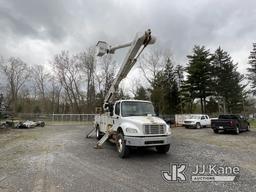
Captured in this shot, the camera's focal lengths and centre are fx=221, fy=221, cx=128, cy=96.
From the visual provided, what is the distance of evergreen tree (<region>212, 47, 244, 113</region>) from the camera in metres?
40.5

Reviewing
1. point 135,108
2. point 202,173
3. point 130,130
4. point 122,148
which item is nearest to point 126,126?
point 130,130

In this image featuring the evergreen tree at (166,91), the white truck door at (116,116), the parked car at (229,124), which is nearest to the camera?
the white truck door at (116,116)

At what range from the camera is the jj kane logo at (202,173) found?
574 centimetres

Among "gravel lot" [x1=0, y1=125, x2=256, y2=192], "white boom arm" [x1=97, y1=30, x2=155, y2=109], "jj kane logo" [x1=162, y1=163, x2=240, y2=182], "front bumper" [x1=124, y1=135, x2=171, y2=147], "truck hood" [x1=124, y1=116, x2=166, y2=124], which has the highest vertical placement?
"white boom arm" [x1=97, y1=30, x2=155, y2=109]

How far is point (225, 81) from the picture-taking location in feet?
134

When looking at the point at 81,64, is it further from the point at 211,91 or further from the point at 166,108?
the point at 211,91

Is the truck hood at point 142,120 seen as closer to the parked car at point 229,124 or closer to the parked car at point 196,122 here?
the parked car at point 229,124

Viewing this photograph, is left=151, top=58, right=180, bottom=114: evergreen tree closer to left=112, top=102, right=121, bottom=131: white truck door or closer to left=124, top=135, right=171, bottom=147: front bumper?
left=112, top=102, right=121, bottom=131: white truck door

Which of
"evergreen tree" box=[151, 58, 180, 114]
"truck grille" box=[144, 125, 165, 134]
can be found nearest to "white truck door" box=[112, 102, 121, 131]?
"truck grille" box=[144, 125, 165, 134]

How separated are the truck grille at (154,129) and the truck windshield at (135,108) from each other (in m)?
1.29

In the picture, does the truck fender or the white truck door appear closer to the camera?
the truck fender

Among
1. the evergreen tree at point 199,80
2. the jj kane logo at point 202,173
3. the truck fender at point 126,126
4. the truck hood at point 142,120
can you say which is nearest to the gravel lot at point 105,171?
the jj kane logo at point 202,173

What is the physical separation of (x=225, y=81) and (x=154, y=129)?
37134 millimetres

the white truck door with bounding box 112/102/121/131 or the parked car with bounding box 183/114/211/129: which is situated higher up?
the white truck door with bounding box 112/102/121/131
